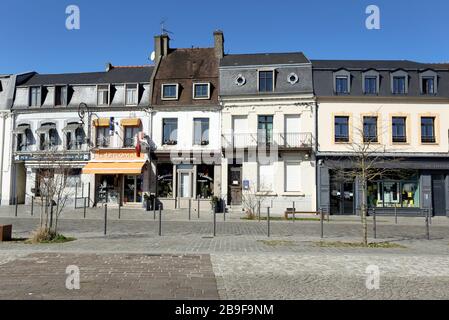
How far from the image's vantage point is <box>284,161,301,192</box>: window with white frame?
2372 cm

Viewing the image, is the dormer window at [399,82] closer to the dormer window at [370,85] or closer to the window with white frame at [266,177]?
the dormer window at [370,85]

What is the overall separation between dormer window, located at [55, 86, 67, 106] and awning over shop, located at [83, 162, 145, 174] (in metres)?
5.14

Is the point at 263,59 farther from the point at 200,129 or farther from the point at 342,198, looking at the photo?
the point at 342,198

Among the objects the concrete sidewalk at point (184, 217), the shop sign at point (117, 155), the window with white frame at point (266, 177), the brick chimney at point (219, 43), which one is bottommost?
the concrete sidewalk at point (184, 217)

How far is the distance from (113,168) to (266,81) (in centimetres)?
1143

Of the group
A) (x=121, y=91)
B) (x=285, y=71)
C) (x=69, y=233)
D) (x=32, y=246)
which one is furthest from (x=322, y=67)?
(x=32, y=246)

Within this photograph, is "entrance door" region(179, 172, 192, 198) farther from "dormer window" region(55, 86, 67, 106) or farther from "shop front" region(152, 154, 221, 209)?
"dormer window" region(55, 86, 67, 106)

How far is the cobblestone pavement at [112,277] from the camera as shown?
18.1ft

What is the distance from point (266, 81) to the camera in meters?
24.4

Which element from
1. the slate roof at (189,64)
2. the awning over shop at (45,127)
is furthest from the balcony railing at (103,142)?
the slate roof at (189,64)

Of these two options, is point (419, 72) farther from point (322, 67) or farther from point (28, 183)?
point (28, 183)

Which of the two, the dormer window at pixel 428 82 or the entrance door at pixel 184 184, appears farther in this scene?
the entrance door at pixel 184 184

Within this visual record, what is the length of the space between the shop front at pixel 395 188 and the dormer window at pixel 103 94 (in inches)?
590

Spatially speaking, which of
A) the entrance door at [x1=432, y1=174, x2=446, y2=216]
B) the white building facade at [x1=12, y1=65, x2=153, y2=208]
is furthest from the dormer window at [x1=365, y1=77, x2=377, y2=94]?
the white building facade at [x1=12, y1=65, x2=153, y2=208]
